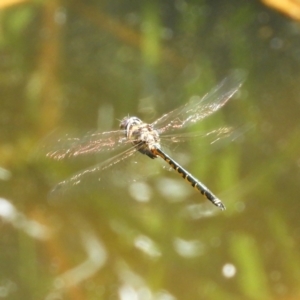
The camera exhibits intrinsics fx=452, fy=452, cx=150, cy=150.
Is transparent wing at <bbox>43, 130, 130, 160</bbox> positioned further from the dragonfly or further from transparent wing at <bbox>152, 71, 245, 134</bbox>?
transparent wing at <bbox>152, 71, 245, 134</bbox>

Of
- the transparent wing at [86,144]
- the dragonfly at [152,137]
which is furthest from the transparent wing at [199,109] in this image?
the transparent wing at [86,144]

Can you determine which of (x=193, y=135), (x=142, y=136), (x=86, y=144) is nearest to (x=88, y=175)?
(x=86, y=144)

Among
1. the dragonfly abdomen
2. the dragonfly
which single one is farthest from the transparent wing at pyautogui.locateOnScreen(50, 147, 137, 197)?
the dragonfly abdomen

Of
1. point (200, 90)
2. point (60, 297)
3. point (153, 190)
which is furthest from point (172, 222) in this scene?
point (200, 90)

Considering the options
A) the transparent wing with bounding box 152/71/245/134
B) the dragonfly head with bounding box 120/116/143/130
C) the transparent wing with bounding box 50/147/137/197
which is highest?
the dragonfly head with bounding box 120/116/143/130

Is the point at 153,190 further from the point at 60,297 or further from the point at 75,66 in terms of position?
the point at 75,66

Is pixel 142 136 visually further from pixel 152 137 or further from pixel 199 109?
pixel 199 109

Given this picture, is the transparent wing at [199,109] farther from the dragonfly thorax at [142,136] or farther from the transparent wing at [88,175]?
the transparent wing at [88,175]
